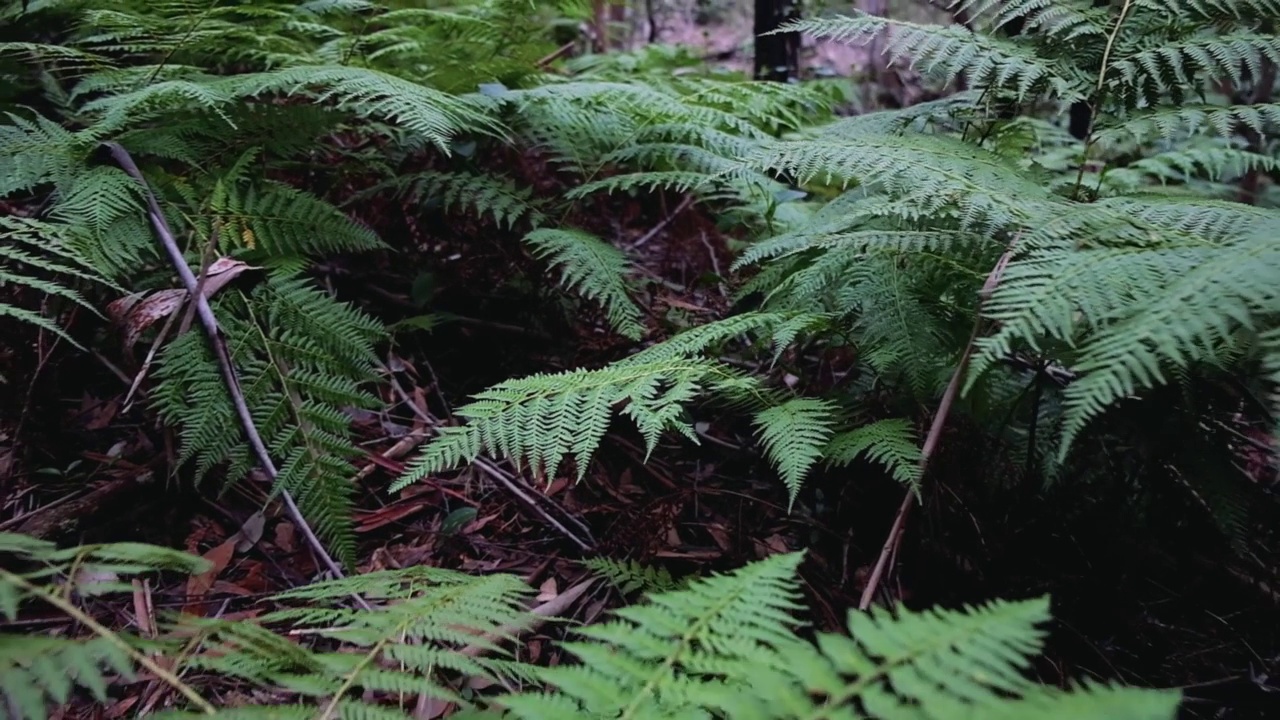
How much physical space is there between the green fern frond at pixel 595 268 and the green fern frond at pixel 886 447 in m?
0.72

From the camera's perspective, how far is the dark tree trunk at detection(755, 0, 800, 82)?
385cm

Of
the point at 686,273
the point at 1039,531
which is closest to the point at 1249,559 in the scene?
the point at 1039,531

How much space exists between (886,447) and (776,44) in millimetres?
3258

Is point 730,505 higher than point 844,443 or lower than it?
lower

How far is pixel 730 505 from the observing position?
2.01 m

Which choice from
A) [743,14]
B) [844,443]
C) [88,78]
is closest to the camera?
[844,443]

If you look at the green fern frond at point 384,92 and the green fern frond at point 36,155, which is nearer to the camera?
the green fern frond at point 36,155

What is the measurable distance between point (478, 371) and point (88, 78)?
5.36 feet

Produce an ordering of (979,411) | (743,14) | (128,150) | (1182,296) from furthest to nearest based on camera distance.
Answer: (743,14) → (128,150) → (979,411) → (1182,296)

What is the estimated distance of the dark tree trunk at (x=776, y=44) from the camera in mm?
3846

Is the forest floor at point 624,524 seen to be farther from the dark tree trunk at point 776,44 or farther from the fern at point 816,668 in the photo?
the dark tree trunk at point 776,44

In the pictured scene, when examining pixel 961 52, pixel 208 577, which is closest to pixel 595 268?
pixel 961 52

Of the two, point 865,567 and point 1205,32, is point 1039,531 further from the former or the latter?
point 1205,32

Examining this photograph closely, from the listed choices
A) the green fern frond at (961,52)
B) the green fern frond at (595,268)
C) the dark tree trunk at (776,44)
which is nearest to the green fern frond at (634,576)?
the green fern frond at (595,268)
